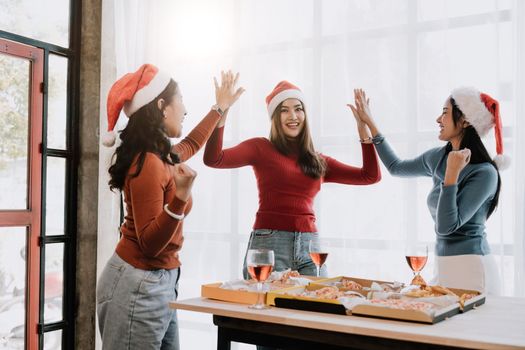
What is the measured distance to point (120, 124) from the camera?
3.57m

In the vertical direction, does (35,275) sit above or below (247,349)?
above

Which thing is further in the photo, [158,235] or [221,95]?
[221,95]

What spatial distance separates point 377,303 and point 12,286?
2662mm

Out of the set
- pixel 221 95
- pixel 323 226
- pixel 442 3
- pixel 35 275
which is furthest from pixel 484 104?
pixel 35 275

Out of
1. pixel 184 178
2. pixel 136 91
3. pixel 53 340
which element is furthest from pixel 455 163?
pixel 53 340

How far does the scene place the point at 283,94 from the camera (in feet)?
9.45

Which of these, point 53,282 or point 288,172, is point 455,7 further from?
point 53,282

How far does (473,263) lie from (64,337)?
107 inches

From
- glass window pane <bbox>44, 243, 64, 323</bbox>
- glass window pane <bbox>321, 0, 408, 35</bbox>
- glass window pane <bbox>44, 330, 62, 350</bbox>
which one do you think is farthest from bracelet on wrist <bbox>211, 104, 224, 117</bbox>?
glass window pane <bbox>44, 330, 62, 350</bbox>

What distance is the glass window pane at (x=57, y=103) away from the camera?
368 cm

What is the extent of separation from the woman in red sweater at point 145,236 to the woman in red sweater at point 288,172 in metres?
0.59

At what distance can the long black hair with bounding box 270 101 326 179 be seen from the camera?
110 inches

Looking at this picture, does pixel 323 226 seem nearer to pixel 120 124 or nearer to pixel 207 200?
pixel 207 200

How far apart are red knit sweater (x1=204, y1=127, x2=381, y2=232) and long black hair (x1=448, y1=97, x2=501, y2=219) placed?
452mm
